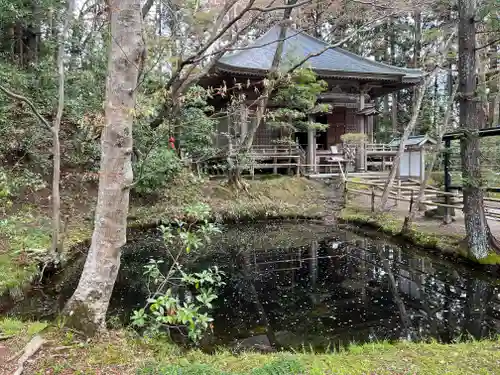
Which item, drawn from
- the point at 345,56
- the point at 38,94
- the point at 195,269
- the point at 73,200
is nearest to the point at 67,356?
the point at 195,269

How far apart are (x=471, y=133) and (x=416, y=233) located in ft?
8.68

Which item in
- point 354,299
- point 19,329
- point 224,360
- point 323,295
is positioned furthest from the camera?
point 323,295

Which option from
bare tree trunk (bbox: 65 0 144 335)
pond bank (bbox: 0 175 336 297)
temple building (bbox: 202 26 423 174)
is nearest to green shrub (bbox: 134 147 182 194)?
pond bank (bbox: 0 175 336 297)

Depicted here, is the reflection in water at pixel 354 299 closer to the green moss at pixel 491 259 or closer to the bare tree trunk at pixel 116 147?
the green moss at pixel 491 259

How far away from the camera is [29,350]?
2672mm

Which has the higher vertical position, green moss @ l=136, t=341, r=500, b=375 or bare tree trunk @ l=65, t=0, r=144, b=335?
bare tree trunk @ l=65, t=0, r=144, b=335

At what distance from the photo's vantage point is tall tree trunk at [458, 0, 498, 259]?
6.22 meters

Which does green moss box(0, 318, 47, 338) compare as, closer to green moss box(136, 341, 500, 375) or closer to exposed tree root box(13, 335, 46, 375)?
exposed tree root box(13, 335, 46, 375)

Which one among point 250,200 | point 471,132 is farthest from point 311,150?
point 471,132

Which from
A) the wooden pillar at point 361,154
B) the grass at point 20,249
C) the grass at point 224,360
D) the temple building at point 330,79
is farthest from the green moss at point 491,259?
the wooden pillar at point 361,154

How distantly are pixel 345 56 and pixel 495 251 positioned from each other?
11505 millimetres

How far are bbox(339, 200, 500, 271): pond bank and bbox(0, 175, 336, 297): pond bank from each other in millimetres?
1162

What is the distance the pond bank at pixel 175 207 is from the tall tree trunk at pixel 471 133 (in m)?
4.85

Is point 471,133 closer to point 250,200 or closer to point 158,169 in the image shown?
point 250,200
